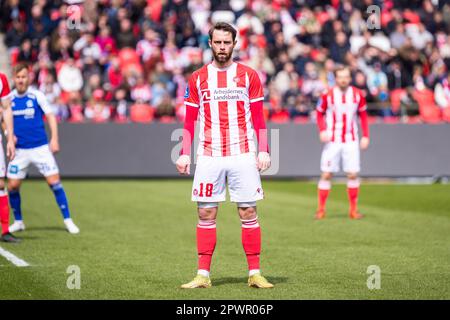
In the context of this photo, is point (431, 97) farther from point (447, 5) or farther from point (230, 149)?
point (230, 149)

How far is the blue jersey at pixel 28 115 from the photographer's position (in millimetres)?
12820

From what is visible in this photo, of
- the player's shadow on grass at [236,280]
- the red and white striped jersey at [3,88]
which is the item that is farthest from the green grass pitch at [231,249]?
the red and white striped jersey at [3,88]

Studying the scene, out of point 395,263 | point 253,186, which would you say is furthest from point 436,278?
point 253,186

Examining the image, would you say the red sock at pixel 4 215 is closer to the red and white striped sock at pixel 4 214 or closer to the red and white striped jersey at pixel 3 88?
the red and white striped sock at pixel 4 214

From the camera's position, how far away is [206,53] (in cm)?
2442

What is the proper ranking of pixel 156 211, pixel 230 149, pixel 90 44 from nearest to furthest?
pixel 230 149
pixel 156 211
pixel 90 44

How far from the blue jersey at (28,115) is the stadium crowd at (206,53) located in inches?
368

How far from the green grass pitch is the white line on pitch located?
0.10 m

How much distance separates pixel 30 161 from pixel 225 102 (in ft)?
17.6

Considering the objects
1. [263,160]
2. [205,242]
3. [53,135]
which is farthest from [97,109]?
[263,160]

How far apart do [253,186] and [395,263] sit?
2.41 metres

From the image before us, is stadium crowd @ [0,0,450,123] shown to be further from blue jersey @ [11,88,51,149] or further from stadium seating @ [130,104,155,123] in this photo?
blue jersey @ [11,88,51,149]

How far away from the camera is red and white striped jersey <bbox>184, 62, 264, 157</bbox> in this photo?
8.38m

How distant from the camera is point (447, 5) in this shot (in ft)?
89.6
